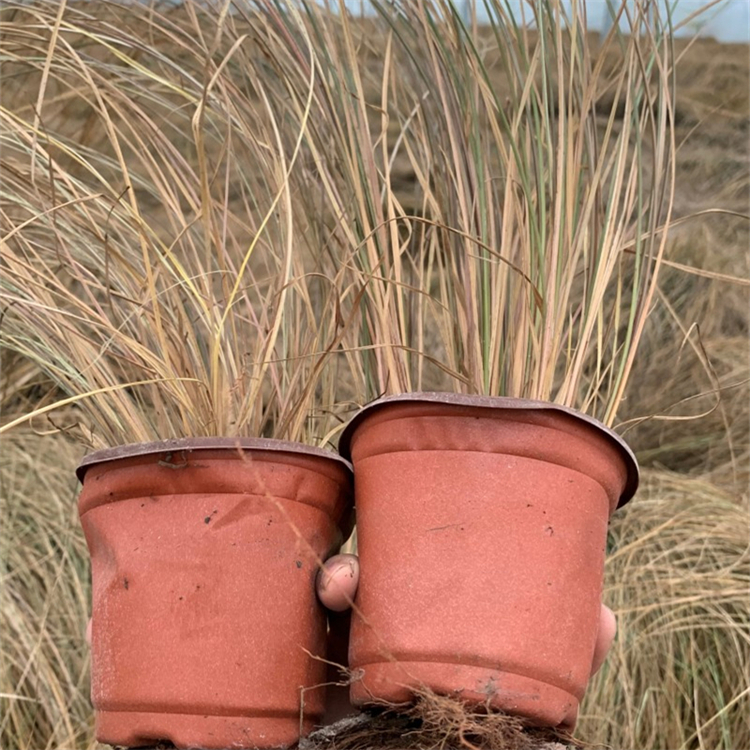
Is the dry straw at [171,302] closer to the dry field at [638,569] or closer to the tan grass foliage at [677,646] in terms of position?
the dry field at [638,569]

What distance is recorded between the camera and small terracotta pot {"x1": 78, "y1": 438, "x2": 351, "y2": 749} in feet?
2.44

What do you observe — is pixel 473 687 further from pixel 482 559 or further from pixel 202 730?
pixel 202 730

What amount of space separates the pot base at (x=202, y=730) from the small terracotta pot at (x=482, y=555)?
65mm

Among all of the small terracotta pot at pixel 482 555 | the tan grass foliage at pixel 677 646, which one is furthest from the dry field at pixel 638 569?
the small terracotta pot at pixel 482 555

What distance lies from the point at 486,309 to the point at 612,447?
0.13 metres

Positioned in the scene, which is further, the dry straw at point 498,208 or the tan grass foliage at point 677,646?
the tan grass foliage at point 677,646

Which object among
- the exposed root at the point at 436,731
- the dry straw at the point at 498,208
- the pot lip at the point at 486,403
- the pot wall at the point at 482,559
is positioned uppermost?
the dry straw at the point at 498,208

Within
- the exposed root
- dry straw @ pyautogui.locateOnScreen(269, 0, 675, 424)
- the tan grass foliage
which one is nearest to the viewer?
the exposed root

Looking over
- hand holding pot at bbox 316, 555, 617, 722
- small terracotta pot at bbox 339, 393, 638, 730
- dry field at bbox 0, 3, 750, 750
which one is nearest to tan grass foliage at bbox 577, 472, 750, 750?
dry field at bbox 0, 3, 750, 750

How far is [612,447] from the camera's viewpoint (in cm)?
77

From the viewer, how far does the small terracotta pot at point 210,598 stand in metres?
0.74

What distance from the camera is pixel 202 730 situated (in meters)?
0.74

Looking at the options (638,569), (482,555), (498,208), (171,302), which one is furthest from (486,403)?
(638,569)

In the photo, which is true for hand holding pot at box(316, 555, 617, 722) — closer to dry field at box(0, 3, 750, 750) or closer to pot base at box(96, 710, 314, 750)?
pot base at box(96, 710, 314, 750)
